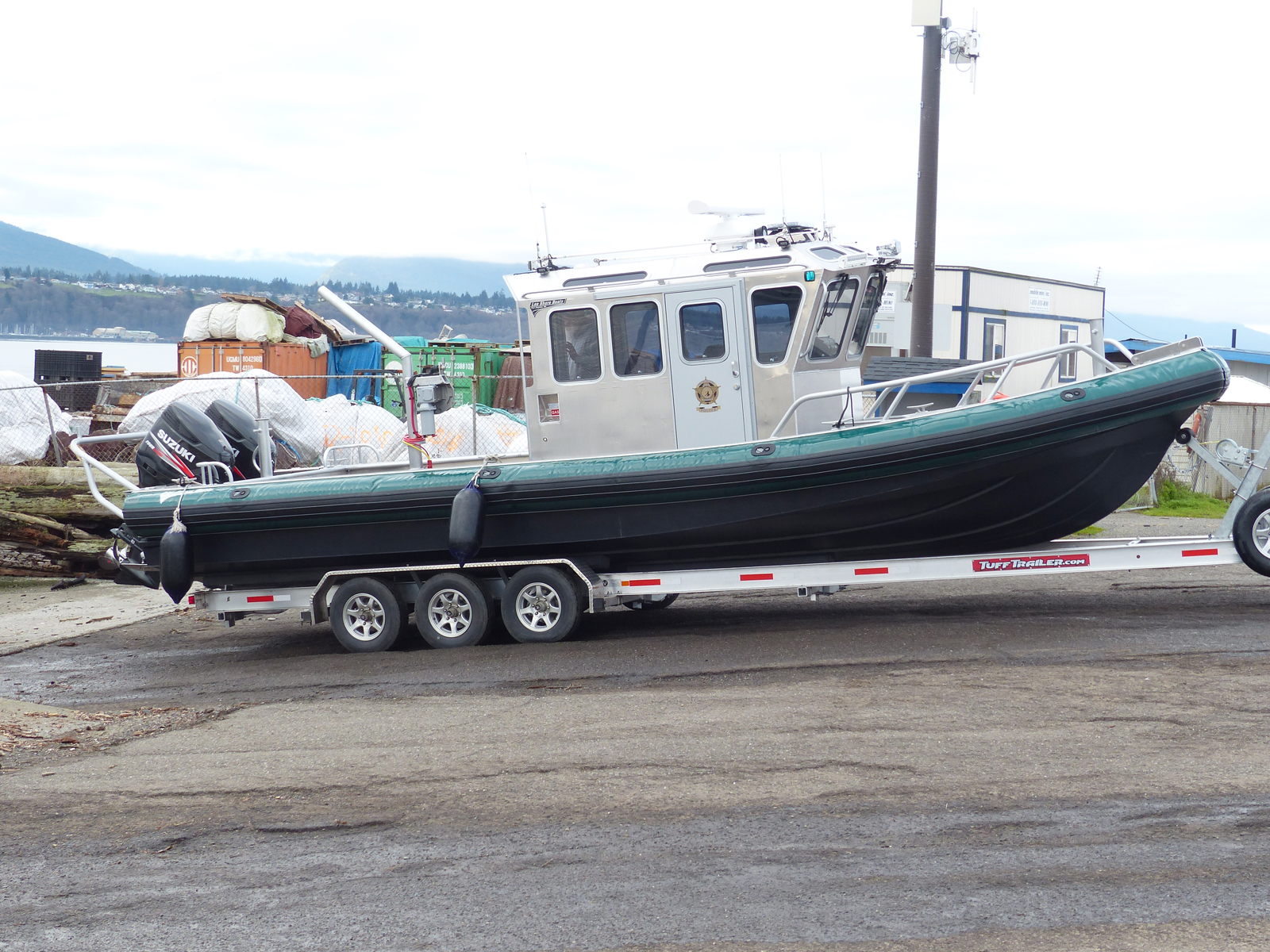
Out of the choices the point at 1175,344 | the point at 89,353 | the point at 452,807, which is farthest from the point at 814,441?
the point at 89,353

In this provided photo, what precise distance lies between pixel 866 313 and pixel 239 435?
211 inches

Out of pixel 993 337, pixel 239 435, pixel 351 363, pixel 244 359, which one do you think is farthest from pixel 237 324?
pixel 993 337

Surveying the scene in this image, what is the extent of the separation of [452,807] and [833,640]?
3688 millimetres

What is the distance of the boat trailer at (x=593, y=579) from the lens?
306 inches

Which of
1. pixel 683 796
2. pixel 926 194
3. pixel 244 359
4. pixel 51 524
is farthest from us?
pixel 244 359

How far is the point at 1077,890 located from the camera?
381 centimetres

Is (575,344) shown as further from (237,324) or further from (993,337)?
(993,337)

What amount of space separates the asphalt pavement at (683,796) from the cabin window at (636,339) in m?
2.06

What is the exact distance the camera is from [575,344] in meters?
8.73

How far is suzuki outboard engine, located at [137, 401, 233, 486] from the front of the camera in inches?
369

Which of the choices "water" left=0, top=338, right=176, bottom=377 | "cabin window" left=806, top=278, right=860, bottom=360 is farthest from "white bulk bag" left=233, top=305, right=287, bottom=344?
"cabin window" left=806, top=278, right=860, bottom=360

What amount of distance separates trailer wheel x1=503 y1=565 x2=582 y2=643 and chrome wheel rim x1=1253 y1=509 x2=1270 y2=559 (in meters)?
4.68

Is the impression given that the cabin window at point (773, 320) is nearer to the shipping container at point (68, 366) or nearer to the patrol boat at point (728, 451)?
the patrol boat at point (728, 451)

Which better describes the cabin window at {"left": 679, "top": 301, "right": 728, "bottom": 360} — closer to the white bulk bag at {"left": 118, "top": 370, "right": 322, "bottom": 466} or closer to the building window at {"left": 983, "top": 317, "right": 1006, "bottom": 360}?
the white bulk bag at {"left": 118, "top": 370, "right": 322, "bottom": 466}
